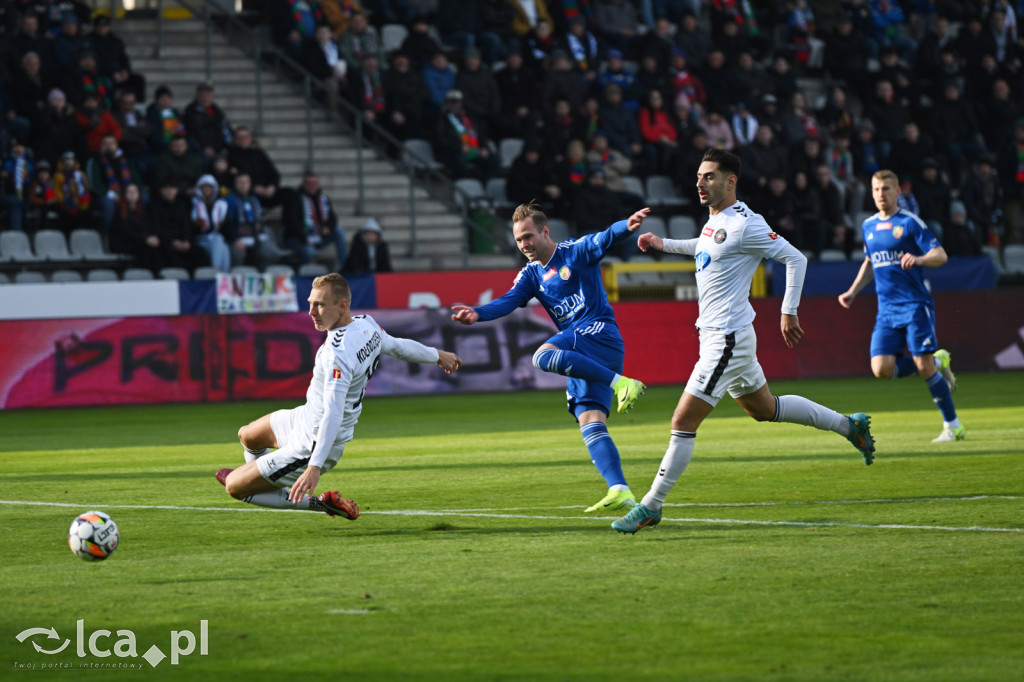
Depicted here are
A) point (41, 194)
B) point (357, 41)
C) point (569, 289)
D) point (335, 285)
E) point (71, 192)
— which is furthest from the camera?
→ point (357, 41)

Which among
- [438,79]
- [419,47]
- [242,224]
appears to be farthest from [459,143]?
[242,224]

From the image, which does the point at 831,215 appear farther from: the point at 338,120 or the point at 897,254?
the point at 897,254

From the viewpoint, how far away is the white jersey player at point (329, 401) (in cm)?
783

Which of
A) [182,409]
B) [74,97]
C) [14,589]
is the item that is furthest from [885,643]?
[74,97]

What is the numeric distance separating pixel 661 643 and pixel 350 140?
892 inches

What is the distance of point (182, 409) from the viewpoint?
19.7m

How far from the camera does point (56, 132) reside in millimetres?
22188

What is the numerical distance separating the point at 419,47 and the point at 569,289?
18.3 m

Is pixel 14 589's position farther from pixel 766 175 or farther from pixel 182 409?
pixel 766 175

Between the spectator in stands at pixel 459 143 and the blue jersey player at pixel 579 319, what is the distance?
16840mm

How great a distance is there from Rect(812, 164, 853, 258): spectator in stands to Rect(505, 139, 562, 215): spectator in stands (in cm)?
522

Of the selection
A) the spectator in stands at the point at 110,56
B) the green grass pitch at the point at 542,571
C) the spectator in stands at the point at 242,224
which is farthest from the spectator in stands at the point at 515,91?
the green grass pitch at the point at 542,571

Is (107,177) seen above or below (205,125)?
below

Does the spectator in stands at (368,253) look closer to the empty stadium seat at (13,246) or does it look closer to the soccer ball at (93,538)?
the empty stadium seat at (13,246)
